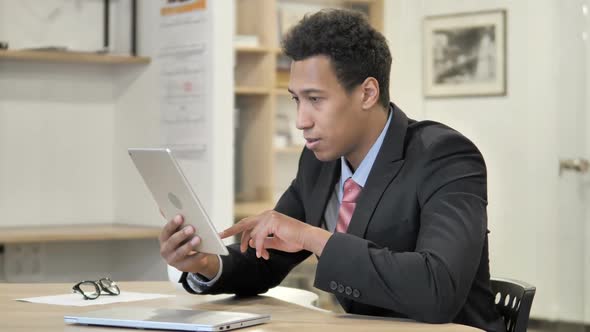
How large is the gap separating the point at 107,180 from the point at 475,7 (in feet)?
6.52

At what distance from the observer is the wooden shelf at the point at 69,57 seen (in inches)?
176

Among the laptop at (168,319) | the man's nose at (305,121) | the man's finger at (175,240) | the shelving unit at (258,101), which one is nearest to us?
the laptop at (168,319)

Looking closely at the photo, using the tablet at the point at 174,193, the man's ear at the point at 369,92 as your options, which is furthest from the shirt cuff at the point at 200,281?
the man's ear at the point at 369,92

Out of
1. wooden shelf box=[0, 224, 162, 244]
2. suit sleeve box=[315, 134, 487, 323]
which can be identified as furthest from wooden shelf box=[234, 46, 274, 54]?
suit sleeve box=[315, 134, 487, 323]

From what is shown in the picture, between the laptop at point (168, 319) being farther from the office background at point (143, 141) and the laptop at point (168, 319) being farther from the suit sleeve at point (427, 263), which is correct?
the office background at point (143, 141)

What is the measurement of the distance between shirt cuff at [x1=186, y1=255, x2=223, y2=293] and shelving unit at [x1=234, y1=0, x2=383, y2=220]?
3089 mm

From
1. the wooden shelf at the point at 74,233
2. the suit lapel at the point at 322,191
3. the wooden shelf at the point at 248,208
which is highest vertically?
the suit lapel at the point at 322,191

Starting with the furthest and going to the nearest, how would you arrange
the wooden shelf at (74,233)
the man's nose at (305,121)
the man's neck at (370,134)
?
the wooden shelf at (74,233) < the man's neck at (370,134) < the man's nose at (305,121)

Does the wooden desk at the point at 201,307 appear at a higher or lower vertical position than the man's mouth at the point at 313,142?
lower

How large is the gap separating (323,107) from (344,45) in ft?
0.49

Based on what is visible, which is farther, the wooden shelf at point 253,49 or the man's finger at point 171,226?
the wooden shelf at point 253,49

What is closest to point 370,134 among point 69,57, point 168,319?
point 168,319

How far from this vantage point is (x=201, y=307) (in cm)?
220

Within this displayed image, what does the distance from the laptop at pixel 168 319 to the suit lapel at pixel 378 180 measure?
0.36 meters
